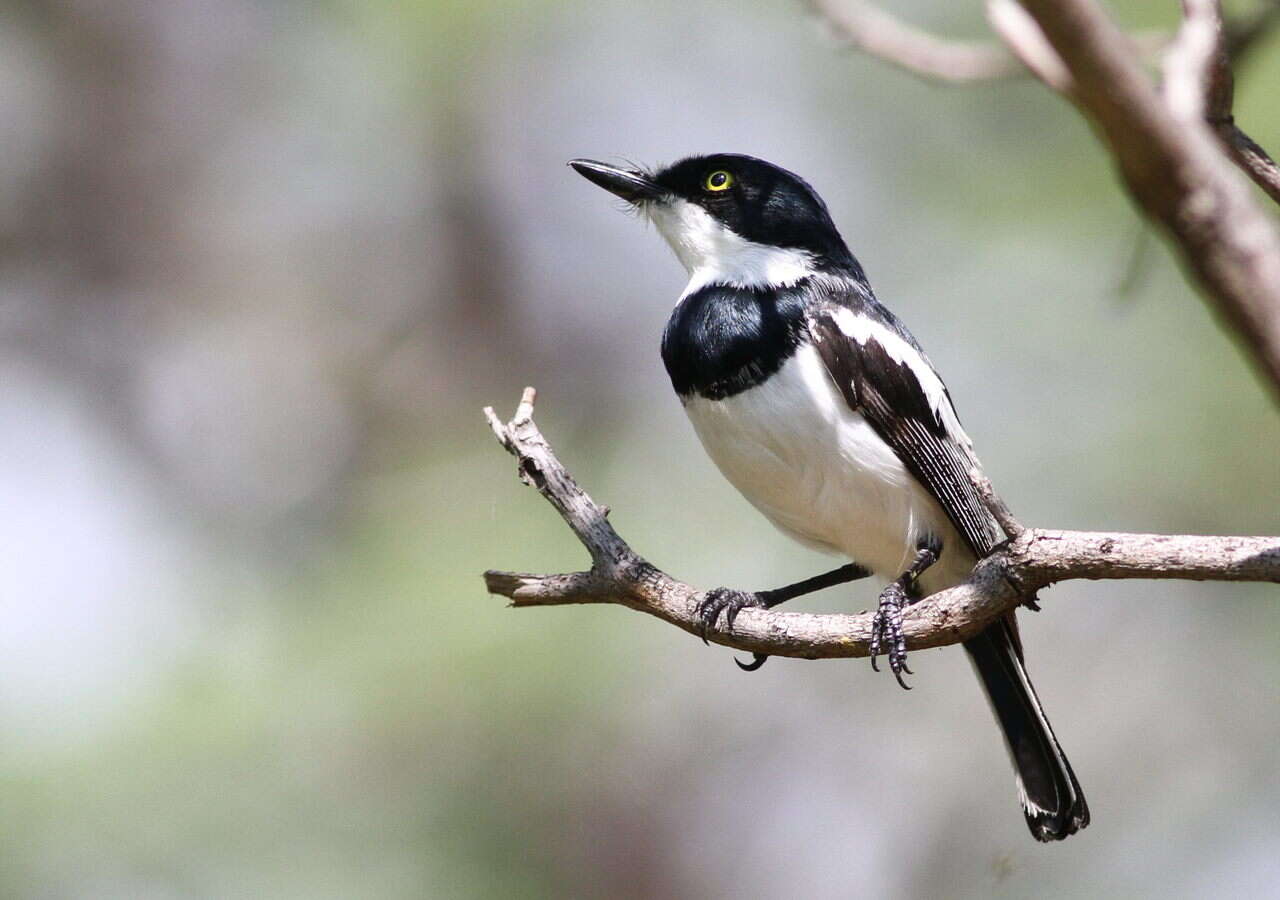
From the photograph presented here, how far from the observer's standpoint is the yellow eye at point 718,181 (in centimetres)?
473

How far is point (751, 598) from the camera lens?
382 cm

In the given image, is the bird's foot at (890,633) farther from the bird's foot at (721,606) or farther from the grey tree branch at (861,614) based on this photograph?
the bird's foot at (721,606)

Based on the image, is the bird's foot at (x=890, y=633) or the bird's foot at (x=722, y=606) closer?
the bird's foot at (x=890, y=633)

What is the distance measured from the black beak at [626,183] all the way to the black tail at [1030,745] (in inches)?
72.0

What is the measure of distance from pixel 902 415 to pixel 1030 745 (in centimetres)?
105

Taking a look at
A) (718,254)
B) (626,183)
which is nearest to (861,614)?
(718,254)

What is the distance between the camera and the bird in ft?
13.1

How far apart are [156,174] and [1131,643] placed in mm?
6447

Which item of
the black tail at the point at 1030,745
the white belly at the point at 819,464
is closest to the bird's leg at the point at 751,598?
the white belly at the point at 819,464

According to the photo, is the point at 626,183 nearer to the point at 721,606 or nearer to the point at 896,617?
the point at 721,606

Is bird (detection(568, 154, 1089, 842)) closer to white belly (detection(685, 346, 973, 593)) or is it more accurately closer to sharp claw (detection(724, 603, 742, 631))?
white belly (detection(685, 346, 973, 593))

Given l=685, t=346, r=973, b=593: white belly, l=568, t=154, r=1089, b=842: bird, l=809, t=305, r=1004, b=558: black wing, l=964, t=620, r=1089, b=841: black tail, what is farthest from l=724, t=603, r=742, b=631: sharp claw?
l=964, t=620, r=1089, b=841: black tail

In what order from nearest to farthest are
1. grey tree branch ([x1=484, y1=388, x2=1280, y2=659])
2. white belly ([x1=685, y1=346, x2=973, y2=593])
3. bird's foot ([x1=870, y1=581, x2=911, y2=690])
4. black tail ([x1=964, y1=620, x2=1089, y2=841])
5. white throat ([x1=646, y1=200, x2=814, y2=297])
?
grey tree branch ([x1=484, y1=388, x2=1280, y2=659]) < bird's foot ([x1=870, y1=581, x2=911, y2=690]) < white belly ([x1=685, y1=346, x2=973, y2=593]) < black tail ([x1=964, y1=620, x2=1089, y2=841]) < white throat ([x1=646, y1=200, x2=814, y2=297])

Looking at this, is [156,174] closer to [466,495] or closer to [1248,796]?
[466,495]
